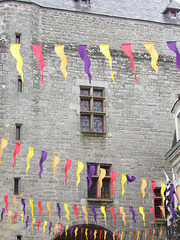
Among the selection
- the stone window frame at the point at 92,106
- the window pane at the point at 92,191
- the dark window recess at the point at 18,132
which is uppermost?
the stone window frame at the point at 92,106

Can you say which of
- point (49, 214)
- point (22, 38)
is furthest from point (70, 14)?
point (49, 214)

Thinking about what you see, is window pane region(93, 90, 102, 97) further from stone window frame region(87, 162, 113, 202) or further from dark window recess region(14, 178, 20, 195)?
dark window recess region(14, 178, 20, 195)

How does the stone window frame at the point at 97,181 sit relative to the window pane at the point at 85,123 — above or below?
below

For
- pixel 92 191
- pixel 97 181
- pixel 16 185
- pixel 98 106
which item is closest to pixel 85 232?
pixel 92 191

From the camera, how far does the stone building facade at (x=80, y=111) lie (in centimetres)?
1527

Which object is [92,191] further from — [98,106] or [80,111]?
[98,106]

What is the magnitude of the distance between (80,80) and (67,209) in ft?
13.8

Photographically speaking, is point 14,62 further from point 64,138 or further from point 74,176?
point 74,176

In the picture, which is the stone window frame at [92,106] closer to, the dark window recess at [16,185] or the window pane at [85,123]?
the window pane at [85,123]

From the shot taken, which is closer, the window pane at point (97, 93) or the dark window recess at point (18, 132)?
the dark window recess at point (18, 132)

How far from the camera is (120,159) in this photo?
16203 mm

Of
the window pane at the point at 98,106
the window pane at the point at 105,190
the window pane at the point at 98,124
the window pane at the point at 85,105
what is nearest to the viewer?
the window pane at the point at 105,190

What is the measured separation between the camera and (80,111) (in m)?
16.5

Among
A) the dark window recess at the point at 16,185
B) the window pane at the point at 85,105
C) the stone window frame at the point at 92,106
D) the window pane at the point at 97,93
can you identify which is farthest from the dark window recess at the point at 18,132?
the window pane at the point at 97,93
